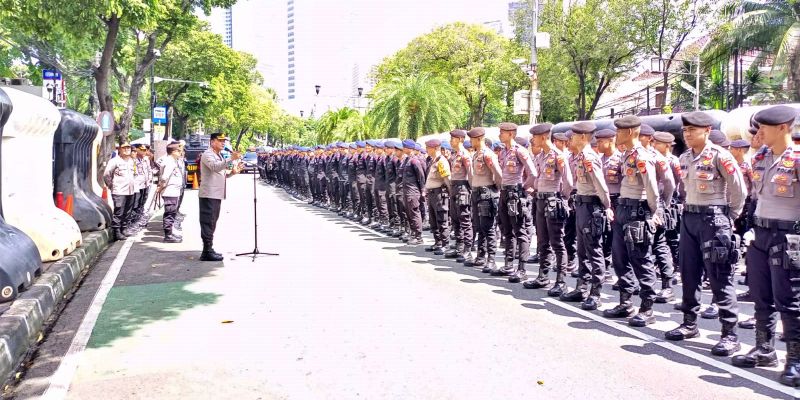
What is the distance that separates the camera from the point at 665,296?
25.5ft

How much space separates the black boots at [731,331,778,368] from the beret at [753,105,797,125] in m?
1.59

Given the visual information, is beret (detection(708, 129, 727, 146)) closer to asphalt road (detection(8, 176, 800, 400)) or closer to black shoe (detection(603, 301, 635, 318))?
asphalt road (detection(8, 176, 800, 400))

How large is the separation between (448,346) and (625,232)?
6.86ft

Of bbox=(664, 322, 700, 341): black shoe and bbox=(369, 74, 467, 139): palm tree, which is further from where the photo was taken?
bbox=(369, 74, 467, 139): palm tree

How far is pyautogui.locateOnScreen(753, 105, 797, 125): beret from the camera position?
5133mm

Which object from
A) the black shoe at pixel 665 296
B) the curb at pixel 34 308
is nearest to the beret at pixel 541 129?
the black shoe at pixel 665 296

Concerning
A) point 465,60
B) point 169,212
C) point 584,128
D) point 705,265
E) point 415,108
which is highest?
point 465,60

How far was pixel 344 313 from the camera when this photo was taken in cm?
708

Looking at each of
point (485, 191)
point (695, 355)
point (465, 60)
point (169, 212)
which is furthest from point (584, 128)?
point (465, 60)

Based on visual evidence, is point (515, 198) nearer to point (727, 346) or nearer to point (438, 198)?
point (438, 198)

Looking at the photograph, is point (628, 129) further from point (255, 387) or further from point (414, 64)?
point (414, 64)

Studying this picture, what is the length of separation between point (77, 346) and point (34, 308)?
2.86 feet

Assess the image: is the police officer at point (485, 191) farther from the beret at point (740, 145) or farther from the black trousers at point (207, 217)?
the black trousers at point (207, 217)

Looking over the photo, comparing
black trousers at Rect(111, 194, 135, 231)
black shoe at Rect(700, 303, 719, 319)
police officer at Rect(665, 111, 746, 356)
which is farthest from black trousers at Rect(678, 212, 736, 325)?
black trousers at Rect(111, 194, 135, 231)
